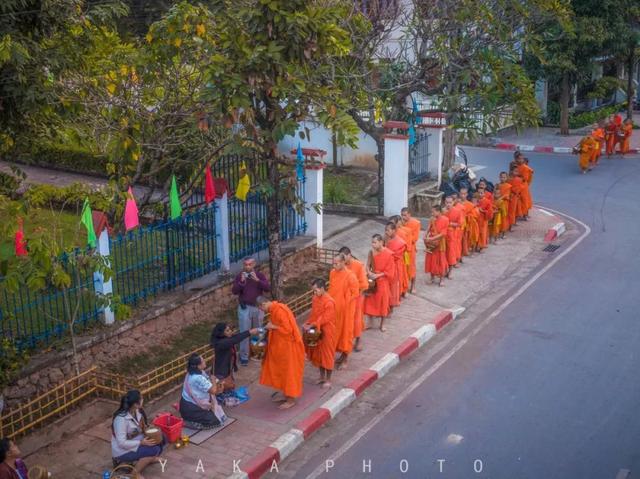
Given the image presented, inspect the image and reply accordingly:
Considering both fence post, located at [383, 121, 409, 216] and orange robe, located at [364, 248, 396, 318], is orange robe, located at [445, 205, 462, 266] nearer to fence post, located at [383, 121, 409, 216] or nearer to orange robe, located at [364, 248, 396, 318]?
orange robe, located at [364, 248, 396, 318]

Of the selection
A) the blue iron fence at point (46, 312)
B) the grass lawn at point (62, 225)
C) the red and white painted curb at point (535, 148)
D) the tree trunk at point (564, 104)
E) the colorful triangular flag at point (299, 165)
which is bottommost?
the blue iron fence at point (46, 312)

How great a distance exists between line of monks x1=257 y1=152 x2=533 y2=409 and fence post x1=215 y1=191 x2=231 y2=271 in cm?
83

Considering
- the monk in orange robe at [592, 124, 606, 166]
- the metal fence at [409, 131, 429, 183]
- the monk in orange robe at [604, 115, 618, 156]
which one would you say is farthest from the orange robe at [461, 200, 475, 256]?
the monk in orange robe at [604, 115, 618, 156]

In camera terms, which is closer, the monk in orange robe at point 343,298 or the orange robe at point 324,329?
the orange robe at point 324,329

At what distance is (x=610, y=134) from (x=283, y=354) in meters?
17.8

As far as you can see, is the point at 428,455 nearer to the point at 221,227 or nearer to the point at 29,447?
the point at 29,447

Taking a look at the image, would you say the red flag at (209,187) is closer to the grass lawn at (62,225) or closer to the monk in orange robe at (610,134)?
the grass lawn at (62,225)

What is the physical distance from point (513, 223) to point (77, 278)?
33.1 feet

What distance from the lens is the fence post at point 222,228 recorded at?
12.0 meters

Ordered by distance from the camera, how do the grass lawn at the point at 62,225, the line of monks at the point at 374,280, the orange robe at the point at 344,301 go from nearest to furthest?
the line of monks at the point at 374,280 < the orange robe at the point at 344,301 < the grass lawn at the point at 62,225

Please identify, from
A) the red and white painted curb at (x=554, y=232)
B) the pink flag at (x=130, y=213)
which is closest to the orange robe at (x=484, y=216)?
the red and white painted curb at (x=554, y=232)

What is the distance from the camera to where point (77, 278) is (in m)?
9.72

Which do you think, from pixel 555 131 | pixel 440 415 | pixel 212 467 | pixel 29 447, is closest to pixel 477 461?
pixel 440 415

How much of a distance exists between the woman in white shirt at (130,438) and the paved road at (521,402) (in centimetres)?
130
